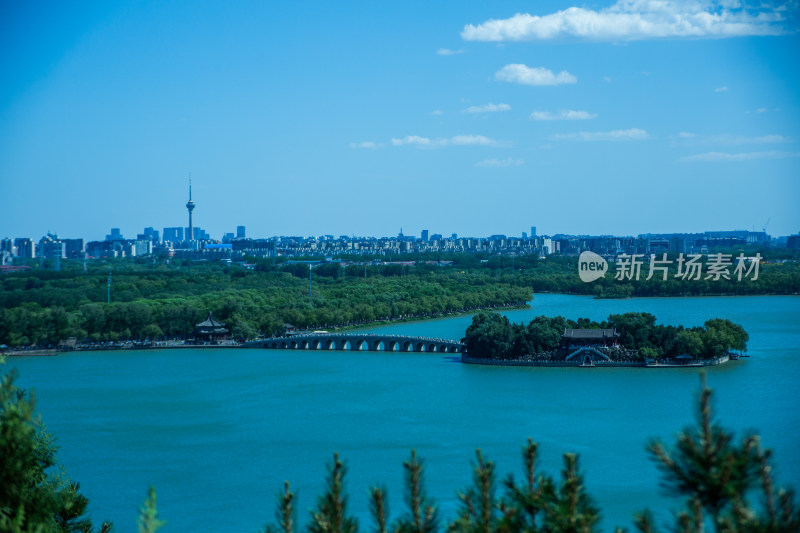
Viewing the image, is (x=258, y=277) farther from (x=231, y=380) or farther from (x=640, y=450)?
(x=640, y=450)

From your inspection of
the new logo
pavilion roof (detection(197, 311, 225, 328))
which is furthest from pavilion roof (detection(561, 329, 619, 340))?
the new logo

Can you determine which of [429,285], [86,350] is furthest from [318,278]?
[86,350]

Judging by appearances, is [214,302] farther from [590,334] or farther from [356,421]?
[356,421]

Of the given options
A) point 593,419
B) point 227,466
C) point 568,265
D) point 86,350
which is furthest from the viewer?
point 568,265

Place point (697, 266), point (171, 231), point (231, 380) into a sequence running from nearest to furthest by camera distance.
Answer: point (231, 380) → point (697, 266) → point (171, 231)

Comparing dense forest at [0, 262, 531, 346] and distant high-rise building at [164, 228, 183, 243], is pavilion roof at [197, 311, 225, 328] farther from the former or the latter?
distant high-rise building at [164, 228, 183, 243]

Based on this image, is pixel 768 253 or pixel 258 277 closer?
pixel 258 277

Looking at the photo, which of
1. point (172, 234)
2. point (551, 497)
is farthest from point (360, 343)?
point (172, 234)

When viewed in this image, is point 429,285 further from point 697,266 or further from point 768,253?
point 768,253
